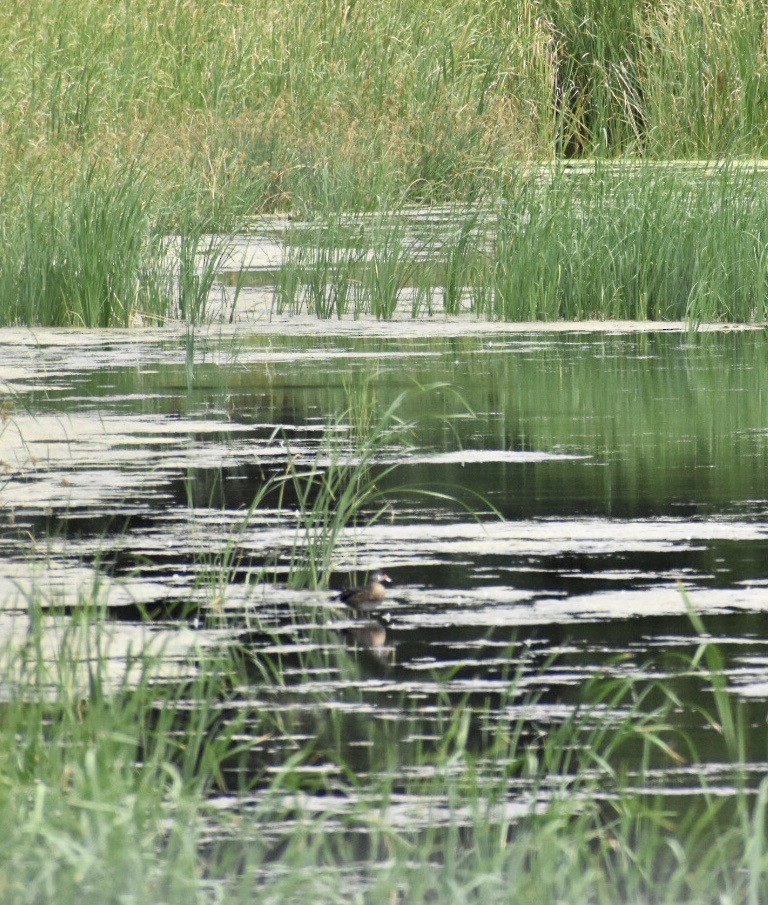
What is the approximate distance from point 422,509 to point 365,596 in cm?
132

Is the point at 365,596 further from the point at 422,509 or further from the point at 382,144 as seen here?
the point at 382,144

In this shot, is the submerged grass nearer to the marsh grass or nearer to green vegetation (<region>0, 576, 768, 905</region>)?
the marsh grass

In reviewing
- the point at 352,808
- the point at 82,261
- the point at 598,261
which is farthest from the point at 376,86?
the point at 352,808

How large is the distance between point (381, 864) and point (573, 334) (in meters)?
7.01

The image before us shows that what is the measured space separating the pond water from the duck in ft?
0.18

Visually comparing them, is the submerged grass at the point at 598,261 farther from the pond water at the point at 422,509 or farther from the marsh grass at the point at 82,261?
the marsh grass at the point at 82,261

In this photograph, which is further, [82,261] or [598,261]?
[598,261]

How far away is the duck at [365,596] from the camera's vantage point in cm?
477

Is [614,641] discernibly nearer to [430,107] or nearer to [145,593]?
[145,593]

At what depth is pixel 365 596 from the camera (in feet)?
15.7

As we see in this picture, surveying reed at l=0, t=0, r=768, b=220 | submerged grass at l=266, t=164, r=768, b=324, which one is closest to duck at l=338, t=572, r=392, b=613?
submerged grass at l=266, t=164, r=768, b=324

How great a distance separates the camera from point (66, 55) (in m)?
14.0

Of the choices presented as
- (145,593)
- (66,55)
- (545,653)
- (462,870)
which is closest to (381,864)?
(462,870)

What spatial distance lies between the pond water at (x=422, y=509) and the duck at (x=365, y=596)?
56 mm
